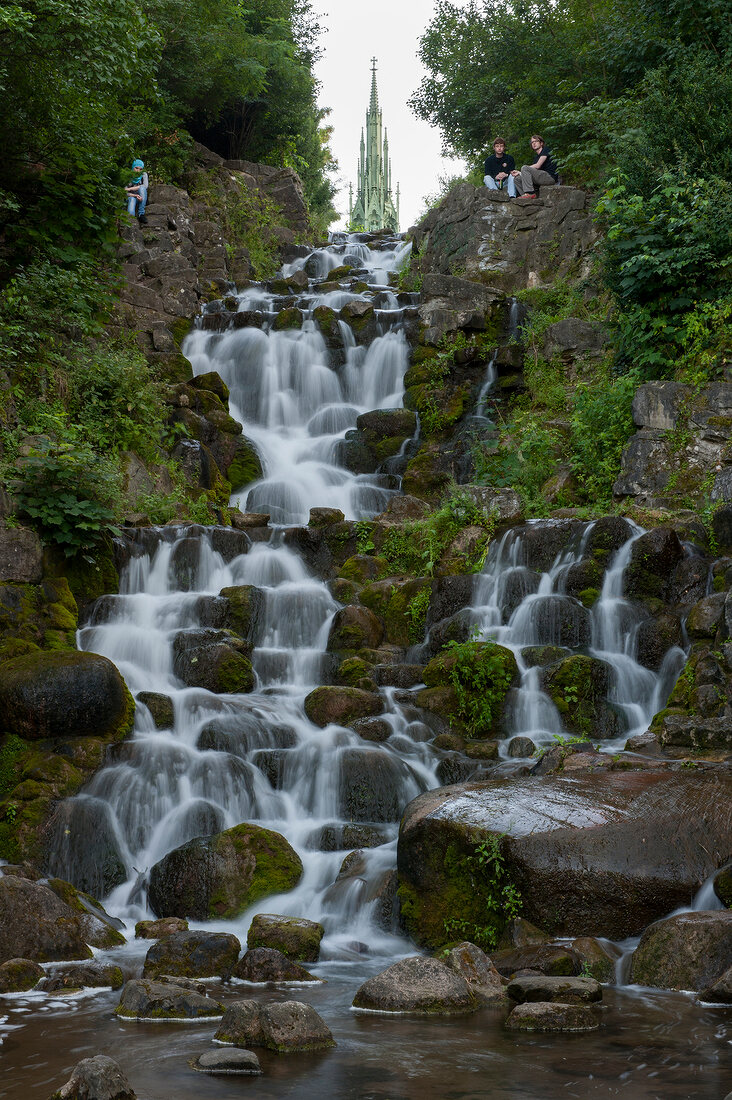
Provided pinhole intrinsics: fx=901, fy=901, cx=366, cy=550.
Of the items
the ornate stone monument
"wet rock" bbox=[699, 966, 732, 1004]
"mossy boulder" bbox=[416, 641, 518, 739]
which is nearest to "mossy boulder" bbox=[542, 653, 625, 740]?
"mossy boulder" bbox=[416, 641, 518, 739]

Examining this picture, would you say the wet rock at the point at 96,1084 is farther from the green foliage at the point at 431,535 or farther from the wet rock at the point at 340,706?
the green foliage at the point at 431,535

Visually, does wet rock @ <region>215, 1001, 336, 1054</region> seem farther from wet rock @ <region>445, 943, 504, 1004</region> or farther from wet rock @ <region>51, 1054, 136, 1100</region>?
wet rock @ <region>445, 943, 504, 1004</region>

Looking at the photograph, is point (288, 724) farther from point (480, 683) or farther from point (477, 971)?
point (477, 971)

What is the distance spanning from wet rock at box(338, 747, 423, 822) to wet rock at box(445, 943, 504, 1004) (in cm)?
286

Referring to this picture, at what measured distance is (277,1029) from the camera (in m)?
4.39

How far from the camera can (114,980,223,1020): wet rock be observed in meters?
4.92

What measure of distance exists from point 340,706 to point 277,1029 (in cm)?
523

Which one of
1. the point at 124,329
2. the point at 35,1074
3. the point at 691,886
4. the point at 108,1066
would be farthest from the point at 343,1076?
the point at 124,329

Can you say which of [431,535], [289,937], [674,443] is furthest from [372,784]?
[674,443]

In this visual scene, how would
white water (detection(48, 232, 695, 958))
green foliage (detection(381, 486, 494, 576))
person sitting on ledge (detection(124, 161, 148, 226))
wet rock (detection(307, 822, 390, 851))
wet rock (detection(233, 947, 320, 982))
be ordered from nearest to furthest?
wet rock (detection(233, 947, 320, 982)) → white water (detection(48, 232, 695, 958)) → wet rock (detection(307, 822, 390, 851)) → green foliage (detection(381, 486, 494, 576)) → person sitting on ledge (detection(124, 161, 148, 226))

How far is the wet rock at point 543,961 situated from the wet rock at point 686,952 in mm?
375

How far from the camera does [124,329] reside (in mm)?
17797

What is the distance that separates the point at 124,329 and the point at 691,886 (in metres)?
15.3

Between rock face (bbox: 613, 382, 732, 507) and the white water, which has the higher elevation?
rock face (bbox: 613, 382, 732, 507)
